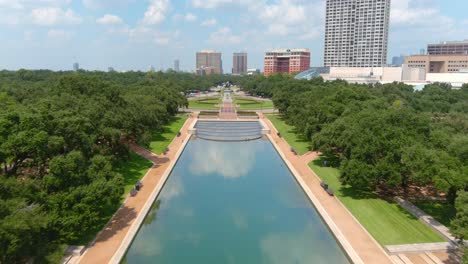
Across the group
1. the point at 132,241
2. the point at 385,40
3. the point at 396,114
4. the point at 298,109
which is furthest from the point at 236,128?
the point at 385,40

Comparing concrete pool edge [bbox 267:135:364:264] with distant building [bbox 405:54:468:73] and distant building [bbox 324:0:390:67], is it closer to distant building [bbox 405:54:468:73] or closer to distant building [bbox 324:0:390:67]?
distant building [bbox 405:54:468:73]

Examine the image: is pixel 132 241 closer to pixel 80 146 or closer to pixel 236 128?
pixel 80 146

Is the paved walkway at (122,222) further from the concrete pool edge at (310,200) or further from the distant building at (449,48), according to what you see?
the distant building at (449,48)

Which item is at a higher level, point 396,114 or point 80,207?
point 396,114

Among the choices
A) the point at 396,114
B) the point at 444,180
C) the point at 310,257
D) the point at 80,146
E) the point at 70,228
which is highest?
the point at 396,114

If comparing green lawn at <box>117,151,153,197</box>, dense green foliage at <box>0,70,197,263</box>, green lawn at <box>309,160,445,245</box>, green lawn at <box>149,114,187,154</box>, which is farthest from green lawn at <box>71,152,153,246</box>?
green lawn at <box>309,160,445,245</box>

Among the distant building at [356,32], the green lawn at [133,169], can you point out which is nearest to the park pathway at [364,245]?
the green lawn at [133,169]

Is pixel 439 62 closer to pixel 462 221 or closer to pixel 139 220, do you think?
pixel 462 221
